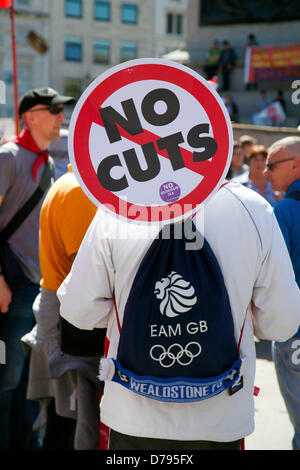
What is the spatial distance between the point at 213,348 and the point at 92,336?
0.48 m

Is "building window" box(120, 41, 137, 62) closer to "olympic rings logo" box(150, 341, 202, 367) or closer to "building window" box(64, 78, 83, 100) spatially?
"building window" box(64, 78, 83, 100)

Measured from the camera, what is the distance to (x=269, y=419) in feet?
→ 14.3

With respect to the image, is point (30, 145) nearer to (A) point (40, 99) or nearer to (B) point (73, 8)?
(A) point (40, 99)

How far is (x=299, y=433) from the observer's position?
338 centimetres

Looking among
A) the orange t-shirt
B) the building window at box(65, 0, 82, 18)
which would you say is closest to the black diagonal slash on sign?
the orange t-shirt

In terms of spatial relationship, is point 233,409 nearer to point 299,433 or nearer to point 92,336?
point 92,336

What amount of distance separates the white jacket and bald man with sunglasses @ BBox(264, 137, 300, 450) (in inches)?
Answer: 48.6

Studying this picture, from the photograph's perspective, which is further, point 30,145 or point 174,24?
point 174,24

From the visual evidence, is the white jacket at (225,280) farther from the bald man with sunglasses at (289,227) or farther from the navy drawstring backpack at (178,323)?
the bald man with sunglasses at (289,227)

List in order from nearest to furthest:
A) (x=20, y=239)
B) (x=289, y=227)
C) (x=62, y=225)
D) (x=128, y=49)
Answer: (x=62, y=225)
(x=289, y=227)
(x=20, y=239)
(x=128, y=49)

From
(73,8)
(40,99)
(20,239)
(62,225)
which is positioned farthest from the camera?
(73,8)

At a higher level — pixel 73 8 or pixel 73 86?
pixel 73 8

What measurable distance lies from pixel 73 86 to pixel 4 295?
44663 mm

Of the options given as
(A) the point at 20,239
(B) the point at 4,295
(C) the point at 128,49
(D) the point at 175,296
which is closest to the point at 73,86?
(C) the point at 128,49
